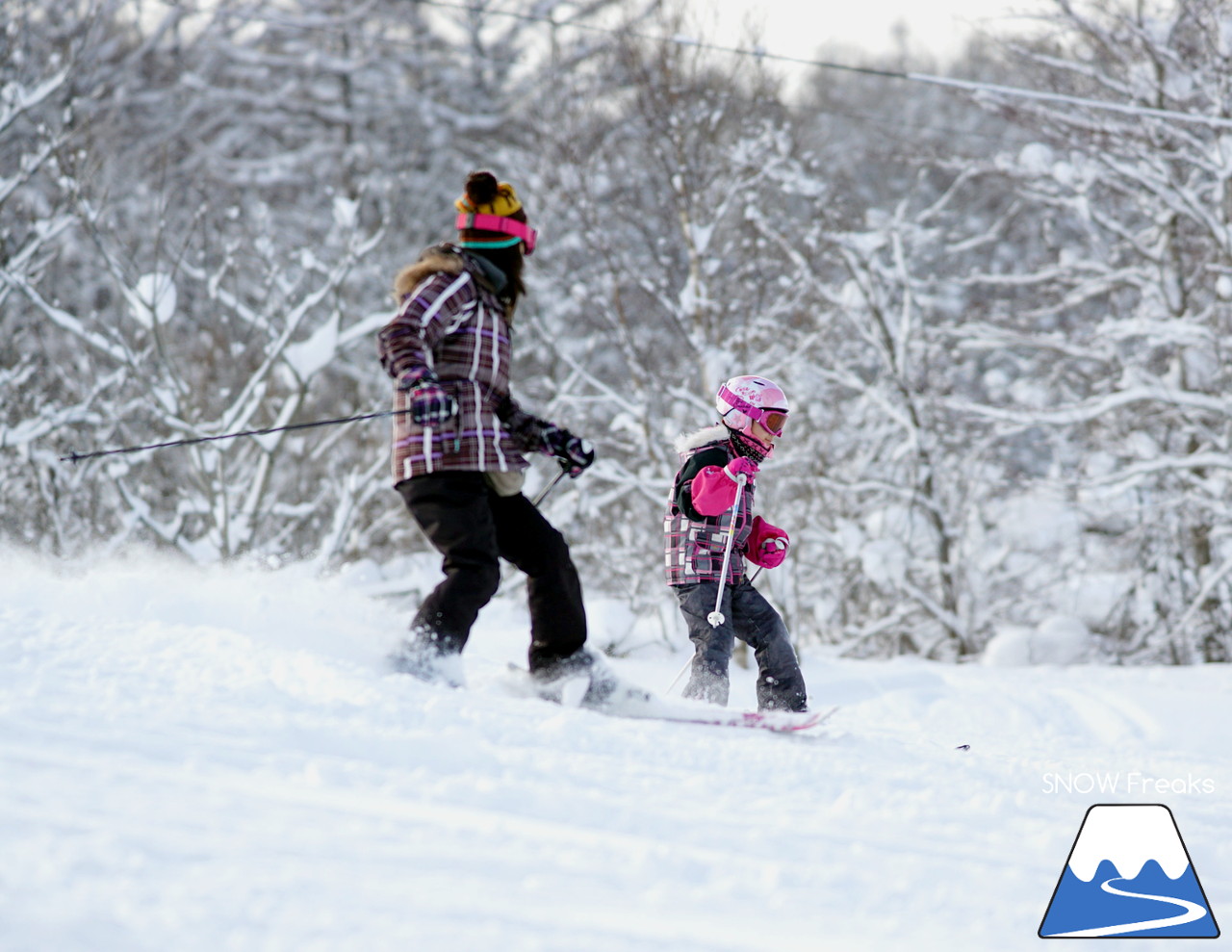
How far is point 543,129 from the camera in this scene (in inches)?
357

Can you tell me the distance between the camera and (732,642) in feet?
12.3

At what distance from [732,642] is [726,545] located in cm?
35

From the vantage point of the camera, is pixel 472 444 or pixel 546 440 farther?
pixel 546 440

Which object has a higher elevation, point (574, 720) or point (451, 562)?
point (451, 562)

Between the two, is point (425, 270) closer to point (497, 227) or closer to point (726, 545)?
point (497, 227)

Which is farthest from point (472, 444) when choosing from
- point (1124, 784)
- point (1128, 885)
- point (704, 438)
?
point (1124, 784)

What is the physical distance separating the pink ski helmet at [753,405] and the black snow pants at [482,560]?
2.91 ft

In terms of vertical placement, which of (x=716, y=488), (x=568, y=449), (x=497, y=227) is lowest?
(x=716, y=488)

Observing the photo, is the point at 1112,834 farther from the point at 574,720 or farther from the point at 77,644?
the point at 77,644

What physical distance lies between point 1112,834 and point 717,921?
106 cm

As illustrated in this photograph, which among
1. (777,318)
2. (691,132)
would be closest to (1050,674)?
(777,318)

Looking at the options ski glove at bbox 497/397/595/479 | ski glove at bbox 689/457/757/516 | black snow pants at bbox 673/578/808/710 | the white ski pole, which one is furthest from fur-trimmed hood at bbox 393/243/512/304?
black snow pants at bbox 673/578/808/710

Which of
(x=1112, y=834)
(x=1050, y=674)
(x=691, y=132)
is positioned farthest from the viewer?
(x=691, y=132)

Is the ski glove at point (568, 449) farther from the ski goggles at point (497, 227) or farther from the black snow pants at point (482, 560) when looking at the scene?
the ski goggles at point (497, 227)
